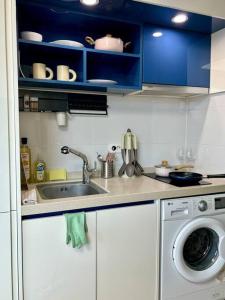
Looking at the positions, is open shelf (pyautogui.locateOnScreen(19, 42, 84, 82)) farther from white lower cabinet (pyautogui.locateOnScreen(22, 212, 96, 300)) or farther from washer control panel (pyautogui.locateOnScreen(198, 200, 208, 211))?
washer control panel (pyautogui.locateOnScreen(198, 200, 208, 211))

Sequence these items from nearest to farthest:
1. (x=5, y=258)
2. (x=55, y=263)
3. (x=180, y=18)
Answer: (x=5, y=258) < (x=55, y=263) < (x=180, y=18)

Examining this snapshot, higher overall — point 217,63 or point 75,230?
point 217,63

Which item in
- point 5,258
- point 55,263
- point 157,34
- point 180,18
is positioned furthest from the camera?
point 157,34

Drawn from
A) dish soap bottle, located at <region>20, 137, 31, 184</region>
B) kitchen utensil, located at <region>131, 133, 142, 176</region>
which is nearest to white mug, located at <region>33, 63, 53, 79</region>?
dish soap bottle, located at <region>20, 137, 31, 184</region>

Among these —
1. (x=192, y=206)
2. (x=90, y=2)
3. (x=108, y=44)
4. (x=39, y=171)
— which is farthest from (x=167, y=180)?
(x=90, y=2)

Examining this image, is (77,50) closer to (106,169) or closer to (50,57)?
(50,57)

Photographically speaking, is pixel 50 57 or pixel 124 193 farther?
pixel 50 57

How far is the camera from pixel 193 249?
1.77m

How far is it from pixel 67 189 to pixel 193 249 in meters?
1.01

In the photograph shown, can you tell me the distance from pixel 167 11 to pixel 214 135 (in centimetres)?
103

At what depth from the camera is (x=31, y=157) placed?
5.87 ft

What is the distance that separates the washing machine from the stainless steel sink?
540 mm

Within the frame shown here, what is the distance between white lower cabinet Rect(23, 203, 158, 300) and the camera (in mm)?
1262

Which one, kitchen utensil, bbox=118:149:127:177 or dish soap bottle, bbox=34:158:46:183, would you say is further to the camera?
kitchen utensil, bbox=118:149:127:177
